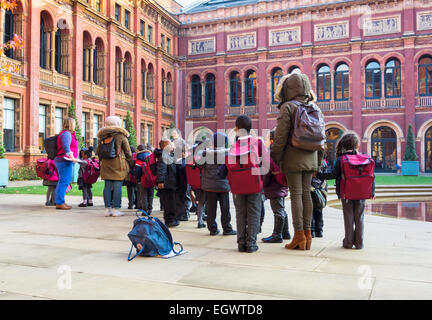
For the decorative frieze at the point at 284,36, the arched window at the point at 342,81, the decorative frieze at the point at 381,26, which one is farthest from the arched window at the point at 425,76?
the decorative frieze at the point at 284,36

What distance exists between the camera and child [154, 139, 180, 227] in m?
6.36

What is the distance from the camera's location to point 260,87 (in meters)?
33.1

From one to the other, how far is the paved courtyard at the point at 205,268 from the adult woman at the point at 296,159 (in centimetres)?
35

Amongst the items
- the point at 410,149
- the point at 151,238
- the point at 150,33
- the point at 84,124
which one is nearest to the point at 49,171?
the point at 151,238

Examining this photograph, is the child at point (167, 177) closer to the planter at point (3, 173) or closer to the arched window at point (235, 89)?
the planter at point (3, 173)

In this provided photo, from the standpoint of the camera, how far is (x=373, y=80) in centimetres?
3034

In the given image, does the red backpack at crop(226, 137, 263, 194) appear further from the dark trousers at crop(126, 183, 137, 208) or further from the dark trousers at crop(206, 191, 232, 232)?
the dark trousers at crop(126, 183, 137, 208)

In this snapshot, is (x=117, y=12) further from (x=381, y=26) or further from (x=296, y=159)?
(x=296, y=159)

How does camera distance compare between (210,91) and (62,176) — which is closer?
(62,176)

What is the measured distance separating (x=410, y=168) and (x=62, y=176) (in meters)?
23.0

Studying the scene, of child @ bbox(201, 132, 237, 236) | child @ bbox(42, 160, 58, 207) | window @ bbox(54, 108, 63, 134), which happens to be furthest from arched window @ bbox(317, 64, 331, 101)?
child @ bbox(201, 132, 237, 236)

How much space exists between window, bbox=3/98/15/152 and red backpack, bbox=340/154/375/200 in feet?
62.4
